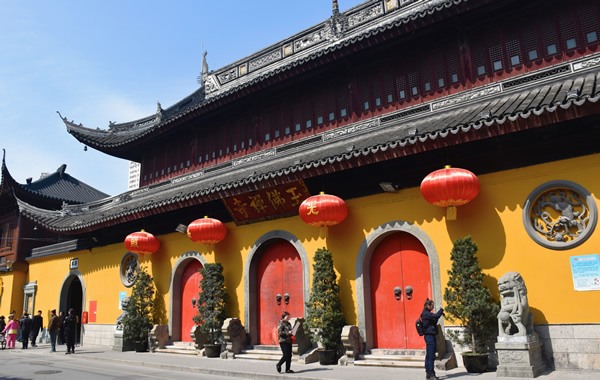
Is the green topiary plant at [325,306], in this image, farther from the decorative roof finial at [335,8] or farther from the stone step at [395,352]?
the decorative roof finial at [335,8]

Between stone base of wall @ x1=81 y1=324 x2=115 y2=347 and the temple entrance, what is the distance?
2023mm

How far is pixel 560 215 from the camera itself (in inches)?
316

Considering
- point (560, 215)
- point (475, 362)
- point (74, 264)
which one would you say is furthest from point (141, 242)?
point (560, 215)

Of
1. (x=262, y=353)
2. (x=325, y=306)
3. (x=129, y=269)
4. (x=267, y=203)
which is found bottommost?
(x=262, y=353)

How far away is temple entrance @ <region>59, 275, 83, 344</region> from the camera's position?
18.3 meters

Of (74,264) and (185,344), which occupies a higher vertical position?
(74,264)

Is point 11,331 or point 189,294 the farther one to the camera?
point 11,331

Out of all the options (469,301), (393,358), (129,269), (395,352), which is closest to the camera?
(469,301)

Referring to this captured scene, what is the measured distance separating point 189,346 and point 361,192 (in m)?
6.54

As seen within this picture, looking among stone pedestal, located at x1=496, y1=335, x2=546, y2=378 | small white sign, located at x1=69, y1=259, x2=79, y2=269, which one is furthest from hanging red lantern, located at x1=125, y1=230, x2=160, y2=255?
stone pedestal, located at x1=496, y1=335, x2=546, y2=378

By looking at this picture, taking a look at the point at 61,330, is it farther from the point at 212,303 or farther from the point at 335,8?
the point at 335,8

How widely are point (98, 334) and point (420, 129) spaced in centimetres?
1267

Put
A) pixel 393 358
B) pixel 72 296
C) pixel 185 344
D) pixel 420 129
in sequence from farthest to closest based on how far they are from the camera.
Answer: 1. pixel 72 296
2. pixel 185 344
3. pixel 420 129
4. pixel 393 358

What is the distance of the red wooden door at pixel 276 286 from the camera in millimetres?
11289
